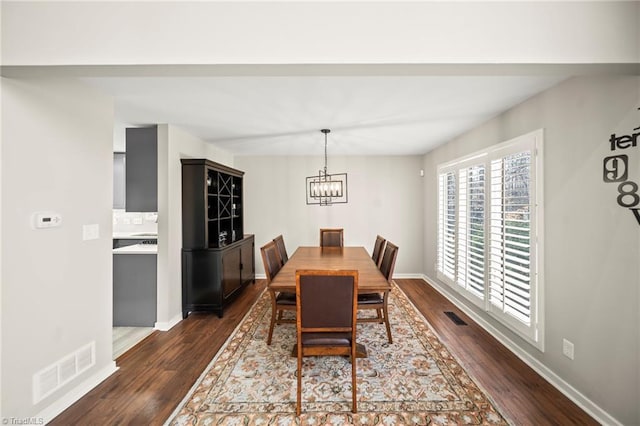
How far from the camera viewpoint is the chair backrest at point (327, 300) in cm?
193

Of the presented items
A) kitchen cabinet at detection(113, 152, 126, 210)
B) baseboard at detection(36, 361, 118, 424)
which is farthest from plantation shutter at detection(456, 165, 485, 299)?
kitchen cabinet at detection(113, 152, 126, 210)

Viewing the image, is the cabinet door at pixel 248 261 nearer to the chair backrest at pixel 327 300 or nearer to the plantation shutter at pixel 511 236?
the chair backrest at pixel 327 300

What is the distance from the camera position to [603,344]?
184 centimetres

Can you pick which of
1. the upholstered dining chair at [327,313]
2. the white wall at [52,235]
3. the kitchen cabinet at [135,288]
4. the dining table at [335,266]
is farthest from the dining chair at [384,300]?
the kitchen cabinet at [135,288]

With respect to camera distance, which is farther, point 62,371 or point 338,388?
point 338,388

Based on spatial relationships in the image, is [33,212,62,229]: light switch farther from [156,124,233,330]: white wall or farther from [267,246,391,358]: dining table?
[267,246,391,358]: dining table

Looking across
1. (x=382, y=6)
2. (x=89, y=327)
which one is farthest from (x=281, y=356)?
(x=382, y=6)

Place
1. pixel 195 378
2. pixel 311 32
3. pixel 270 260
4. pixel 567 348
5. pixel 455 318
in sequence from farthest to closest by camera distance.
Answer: pixel 455 318 → pixel 270 260 → pixel 195 378 → pixel 567 348 → pixel 311 32

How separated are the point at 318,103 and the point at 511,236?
7.42 feet

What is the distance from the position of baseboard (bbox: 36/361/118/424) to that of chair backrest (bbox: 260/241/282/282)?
1534 millimetres

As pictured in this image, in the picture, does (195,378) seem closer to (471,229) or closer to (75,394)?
(75,394)

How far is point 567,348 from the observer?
6.91 ft

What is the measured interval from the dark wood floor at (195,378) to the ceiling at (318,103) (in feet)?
7.58

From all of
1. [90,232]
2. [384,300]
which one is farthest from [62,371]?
[384,300]
